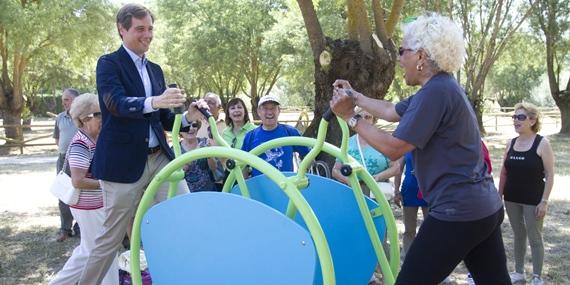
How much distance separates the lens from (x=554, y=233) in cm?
593

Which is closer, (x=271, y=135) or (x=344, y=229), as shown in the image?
(x=344, y=229)

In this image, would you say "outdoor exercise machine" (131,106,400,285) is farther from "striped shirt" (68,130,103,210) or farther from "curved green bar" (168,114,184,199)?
"striped shirt" (68,130,103,210)

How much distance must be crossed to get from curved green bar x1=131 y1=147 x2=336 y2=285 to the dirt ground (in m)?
2.21

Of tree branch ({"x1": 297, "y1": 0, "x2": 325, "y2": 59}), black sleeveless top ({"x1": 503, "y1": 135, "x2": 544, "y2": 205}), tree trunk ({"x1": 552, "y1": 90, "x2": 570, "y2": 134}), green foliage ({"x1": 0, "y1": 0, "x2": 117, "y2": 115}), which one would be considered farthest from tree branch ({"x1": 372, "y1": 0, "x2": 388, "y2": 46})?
tree trunk ({"x1": 552, "y1": 90, "x2": 570, "y2": 134})

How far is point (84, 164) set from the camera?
3.59 metres

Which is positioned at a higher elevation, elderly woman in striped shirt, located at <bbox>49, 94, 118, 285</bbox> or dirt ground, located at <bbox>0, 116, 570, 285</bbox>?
elderly woman in striped shirt, located at <bbox>49, 94, 118, 285</bbox>

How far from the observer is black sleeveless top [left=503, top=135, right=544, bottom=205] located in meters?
4.12

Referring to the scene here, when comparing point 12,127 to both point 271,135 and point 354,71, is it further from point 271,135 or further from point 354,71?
point 271,135

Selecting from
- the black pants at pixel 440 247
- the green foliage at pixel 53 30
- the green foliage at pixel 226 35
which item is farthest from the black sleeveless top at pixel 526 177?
the green foliage at pixel 226 35

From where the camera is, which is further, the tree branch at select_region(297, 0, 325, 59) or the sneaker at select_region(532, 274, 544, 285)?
the tree branch at select_region(297, 0, 325, 59)

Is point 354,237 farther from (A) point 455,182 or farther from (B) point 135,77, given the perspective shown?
(B) point 135,77

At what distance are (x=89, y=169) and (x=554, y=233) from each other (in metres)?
4.81

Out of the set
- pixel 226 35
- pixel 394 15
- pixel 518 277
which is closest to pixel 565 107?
pixel 226 35

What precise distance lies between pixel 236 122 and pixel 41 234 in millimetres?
2755
